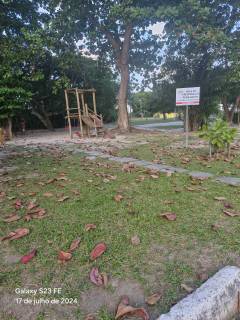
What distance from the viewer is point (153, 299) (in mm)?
1551

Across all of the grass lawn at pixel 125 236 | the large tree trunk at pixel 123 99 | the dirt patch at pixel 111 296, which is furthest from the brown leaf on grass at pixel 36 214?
the large tree trunk at pixel 123 99

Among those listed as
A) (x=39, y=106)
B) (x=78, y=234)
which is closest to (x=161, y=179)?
(x=78, y=234)

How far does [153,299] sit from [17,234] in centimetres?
130

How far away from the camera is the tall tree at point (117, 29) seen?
1095 cm

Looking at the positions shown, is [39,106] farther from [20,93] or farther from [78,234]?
[78,234]

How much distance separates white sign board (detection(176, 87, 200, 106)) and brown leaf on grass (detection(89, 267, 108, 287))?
6131mm

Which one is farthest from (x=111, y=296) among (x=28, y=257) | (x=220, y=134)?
(x=220, y=134)

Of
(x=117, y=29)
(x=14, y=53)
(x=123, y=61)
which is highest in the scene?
(x=117, y=29)

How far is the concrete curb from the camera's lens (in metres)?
1.37

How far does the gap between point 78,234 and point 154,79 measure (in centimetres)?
1410

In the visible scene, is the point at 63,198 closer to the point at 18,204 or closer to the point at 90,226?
the point at 18,204

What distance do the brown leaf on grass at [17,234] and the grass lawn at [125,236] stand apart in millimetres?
50

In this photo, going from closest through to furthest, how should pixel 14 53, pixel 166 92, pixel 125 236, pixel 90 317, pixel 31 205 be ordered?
pixel 90 317 → pixel 125 236 → pixel 31 205 → pixel 14 53 → pixel 166 92

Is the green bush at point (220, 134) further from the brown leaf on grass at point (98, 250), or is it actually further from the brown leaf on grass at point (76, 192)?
the brown leaf on grass at point (98, 250)
